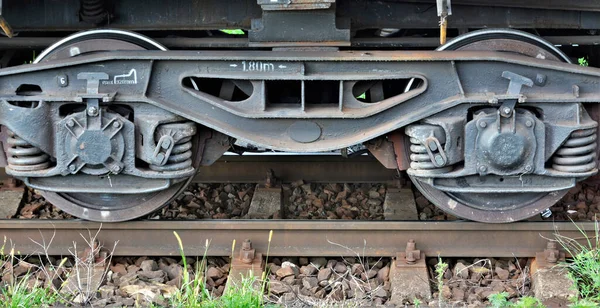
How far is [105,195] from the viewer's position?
5391 mm

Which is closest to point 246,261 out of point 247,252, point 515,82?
point 247,252

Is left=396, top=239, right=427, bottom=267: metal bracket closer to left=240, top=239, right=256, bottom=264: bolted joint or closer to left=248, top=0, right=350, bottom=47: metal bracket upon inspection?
left=240, top=239, right=256, bottom=264: bolted joint

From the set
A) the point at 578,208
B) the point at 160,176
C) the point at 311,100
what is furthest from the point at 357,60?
the point at 578,208

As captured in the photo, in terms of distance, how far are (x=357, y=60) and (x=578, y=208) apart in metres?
A: 2.40

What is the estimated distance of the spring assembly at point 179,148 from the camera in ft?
16.3

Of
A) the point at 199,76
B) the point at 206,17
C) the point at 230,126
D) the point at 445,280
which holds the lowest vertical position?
the point at 445,280

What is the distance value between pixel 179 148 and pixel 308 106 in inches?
34.0

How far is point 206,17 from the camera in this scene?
206 inches

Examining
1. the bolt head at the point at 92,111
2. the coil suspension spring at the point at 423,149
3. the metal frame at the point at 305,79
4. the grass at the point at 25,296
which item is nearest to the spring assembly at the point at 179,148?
the metal frame at the point at 305,79

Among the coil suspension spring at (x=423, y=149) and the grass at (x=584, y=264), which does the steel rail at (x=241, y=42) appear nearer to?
the coil suspension spring at (x=423, y=149)

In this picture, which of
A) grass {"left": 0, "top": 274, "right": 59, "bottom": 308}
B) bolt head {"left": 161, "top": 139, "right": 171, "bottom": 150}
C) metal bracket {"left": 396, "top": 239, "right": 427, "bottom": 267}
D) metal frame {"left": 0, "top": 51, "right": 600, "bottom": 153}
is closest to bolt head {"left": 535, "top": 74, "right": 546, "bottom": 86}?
metal frame {"left": 0, "top": 51, "right": 600, "bottom": 153}

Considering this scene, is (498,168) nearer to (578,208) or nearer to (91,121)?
(578,208)

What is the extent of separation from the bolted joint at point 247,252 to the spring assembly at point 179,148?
2.10 ft

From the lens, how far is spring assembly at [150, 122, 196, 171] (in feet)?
16.3
